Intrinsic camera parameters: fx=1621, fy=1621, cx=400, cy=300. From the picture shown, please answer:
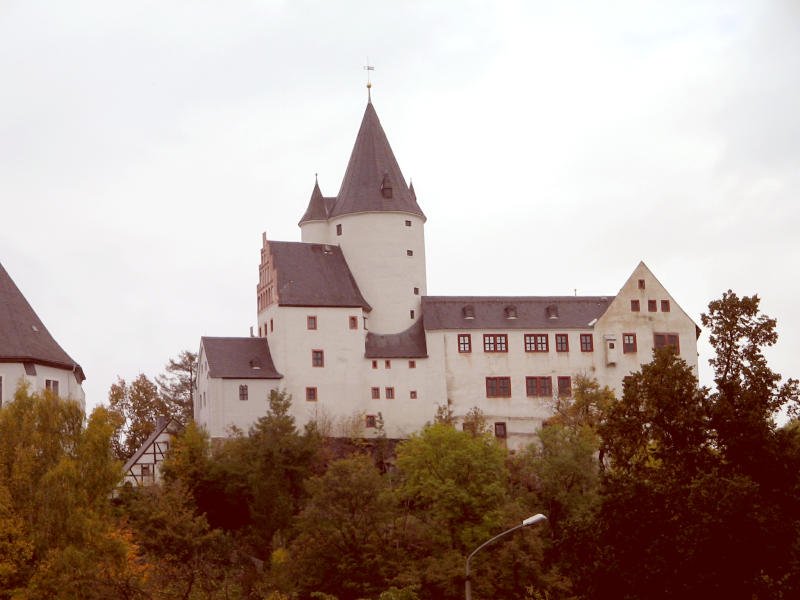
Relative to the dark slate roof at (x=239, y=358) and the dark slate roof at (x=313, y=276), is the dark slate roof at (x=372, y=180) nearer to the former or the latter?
the dark slate roof at (x=313, y=276)

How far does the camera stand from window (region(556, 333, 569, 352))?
3792 inches

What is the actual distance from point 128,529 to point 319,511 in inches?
396

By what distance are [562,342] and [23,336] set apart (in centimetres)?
3214

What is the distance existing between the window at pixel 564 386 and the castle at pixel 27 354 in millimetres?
28025

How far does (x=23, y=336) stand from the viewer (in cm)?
8219

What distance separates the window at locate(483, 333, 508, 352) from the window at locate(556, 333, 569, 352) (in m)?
3.16

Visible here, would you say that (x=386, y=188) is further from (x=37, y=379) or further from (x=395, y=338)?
(x=37, y=379)

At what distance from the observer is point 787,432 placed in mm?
49031

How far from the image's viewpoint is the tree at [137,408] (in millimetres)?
106750

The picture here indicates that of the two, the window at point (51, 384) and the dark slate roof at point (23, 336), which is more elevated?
the dark slate roof at point (23, 336)

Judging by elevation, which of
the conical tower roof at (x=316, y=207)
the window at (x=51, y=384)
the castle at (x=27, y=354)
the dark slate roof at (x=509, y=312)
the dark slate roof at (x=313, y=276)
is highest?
the conical tower roof at (x=316, y=207)

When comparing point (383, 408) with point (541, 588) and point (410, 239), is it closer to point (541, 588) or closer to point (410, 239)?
point (410, 239)

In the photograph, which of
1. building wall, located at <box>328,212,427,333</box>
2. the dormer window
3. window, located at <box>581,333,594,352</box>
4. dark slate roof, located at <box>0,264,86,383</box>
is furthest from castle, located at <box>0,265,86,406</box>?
window, located at <box>581,333,594,352</box>

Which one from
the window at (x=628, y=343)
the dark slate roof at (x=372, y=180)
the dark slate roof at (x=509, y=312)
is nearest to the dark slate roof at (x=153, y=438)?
the dark slate roof at (x=509, y=312)
